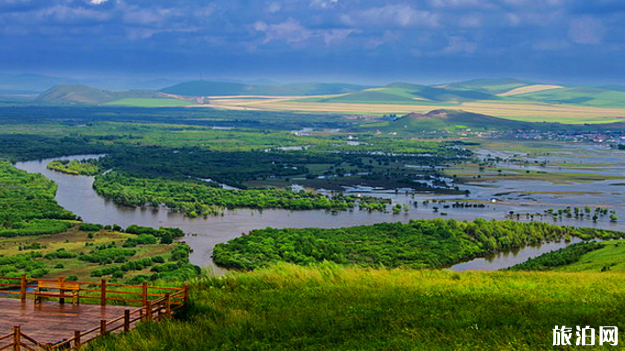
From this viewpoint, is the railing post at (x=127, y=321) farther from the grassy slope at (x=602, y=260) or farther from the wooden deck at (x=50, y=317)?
the grassy slope at (x=602, y=260)

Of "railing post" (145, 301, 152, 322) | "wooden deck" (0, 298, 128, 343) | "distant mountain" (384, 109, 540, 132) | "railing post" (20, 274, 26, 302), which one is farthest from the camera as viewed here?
"distant mountain" (384, 109, 540, 132)

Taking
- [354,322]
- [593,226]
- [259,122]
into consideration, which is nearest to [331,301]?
[354,322]

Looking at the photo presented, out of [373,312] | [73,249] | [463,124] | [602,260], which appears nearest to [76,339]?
[373,312]

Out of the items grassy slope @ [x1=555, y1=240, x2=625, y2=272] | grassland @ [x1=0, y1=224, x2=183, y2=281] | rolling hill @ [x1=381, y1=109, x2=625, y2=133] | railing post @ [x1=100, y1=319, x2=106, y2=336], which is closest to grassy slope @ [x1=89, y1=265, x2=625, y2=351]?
railing post @ [x1=100, y1=319, x2=106, y2=336]

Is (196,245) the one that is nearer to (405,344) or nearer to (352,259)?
(352,259)

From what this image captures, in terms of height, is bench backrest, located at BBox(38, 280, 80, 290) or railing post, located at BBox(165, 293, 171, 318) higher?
bench backrest, located at BBox(38, 280, 80, 290)

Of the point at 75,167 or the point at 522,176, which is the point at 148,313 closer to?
the point at 522,176

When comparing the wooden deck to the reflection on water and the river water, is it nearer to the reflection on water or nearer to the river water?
the reflection on water
